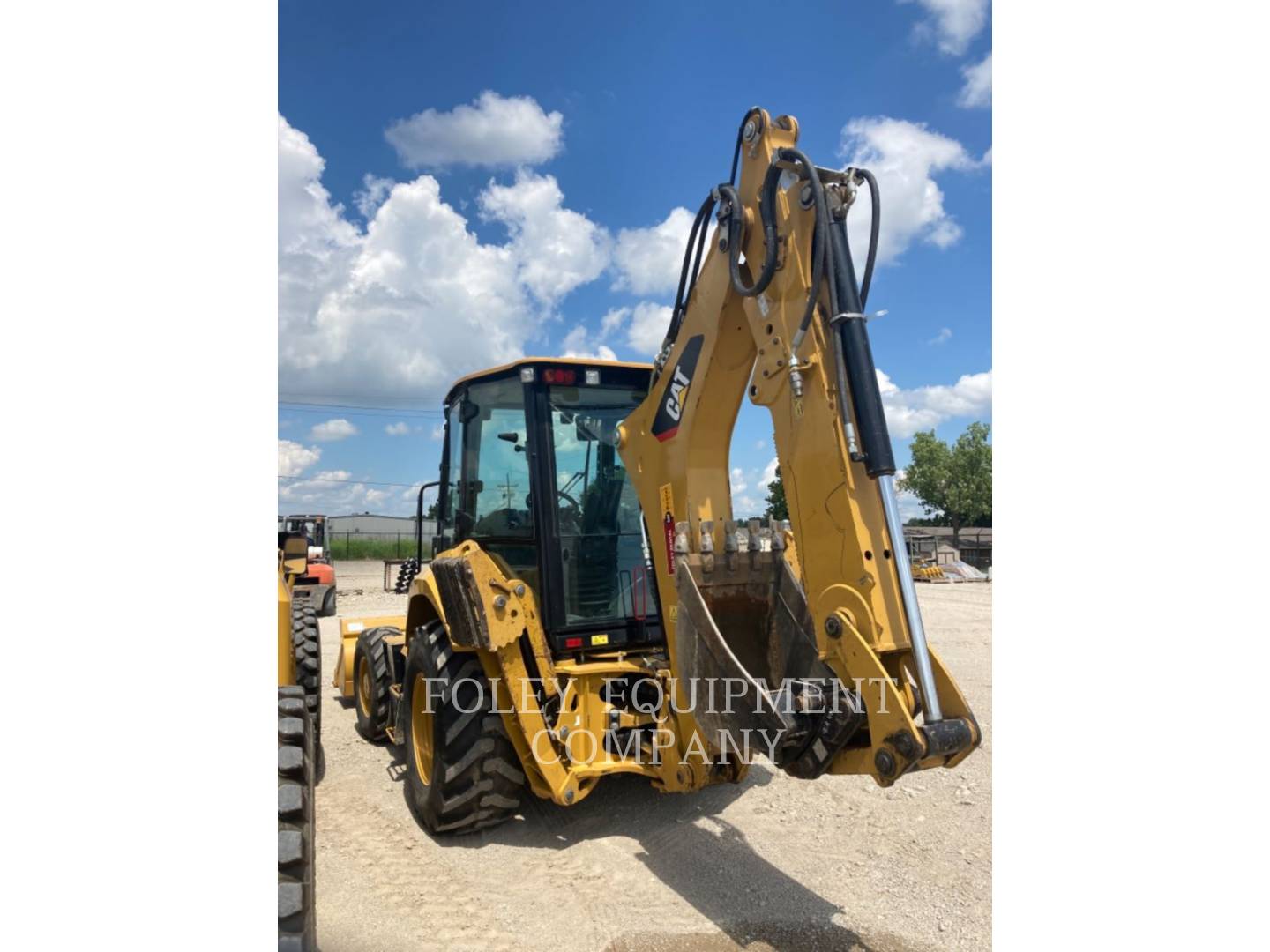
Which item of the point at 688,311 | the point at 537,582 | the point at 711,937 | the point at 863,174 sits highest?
the point at 863,174

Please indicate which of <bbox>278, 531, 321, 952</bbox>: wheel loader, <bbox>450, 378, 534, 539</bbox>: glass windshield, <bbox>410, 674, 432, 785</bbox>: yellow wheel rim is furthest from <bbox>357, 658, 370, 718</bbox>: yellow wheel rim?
<bbox>278, 531, 321, 952</bbox>: wheel loader

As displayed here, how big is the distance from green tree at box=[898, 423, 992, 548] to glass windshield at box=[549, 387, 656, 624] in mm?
36521

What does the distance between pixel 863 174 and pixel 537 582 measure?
8.89ft

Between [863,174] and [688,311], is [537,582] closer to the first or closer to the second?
[688,311]

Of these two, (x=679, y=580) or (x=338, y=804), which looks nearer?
(x=679, y=580)

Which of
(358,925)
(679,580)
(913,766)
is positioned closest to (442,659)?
(358,925)

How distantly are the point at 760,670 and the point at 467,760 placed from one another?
5.85ft

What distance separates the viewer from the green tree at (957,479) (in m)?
38.9

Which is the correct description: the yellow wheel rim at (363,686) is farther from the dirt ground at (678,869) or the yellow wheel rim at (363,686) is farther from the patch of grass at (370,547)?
the patch of grass at (370,547)

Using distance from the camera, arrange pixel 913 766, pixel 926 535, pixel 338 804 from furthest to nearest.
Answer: pixel 926 535, pixel 338 804, pixel 913 766

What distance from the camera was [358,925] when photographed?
3.64m

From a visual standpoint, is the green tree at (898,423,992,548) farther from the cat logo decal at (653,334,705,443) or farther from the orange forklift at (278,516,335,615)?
the cat logo decal at (653,334,705,443)

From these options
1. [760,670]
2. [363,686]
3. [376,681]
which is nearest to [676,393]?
[760,670]

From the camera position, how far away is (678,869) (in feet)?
13.5
